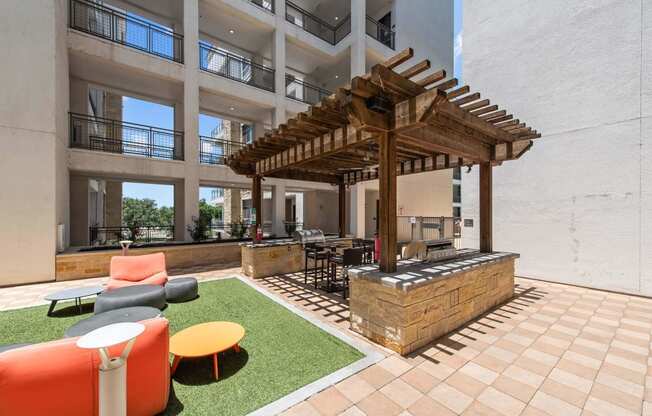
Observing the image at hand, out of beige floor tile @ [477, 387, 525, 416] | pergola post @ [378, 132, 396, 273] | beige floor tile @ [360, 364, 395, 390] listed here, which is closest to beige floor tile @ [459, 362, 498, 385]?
beige floor tile @ [477, 387, 525, 416]

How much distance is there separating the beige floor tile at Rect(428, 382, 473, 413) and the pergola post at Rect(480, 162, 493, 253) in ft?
13.1

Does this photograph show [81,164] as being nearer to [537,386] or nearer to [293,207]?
[537,386]

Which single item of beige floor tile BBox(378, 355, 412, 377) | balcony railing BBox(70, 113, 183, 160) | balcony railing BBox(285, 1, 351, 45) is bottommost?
beige floor tile BBox(378, 355, 412, 377)

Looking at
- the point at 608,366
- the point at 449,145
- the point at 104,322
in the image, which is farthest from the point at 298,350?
the point at 449,145

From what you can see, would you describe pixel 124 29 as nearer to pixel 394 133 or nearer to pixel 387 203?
pixel 394 133

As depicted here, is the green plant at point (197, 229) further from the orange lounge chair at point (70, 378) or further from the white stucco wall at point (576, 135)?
the white stucco wall at point (576, 135)

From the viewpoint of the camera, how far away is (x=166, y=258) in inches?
331

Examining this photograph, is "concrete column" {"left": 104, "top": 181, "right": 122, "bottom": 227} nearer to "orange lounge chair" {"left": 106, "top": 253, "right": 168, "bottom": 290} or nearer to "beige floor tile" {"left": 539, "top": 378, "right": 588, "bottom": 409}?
"orange lounge chair" {"left": 106, "top": 253, "right": 168, "bottom": 290}

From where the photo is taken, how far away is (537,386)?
270 cm

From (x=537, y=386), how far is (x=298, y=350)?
266 centimetres

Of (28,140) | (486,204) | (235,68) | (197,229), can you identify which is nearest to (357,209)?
(197,229)

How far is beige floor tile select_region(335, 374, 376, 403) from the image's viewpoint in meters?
2.55

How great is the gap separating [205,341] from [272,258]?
4.51 metres

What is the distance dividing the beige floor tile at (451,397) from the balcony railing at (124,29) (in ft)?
40.0
